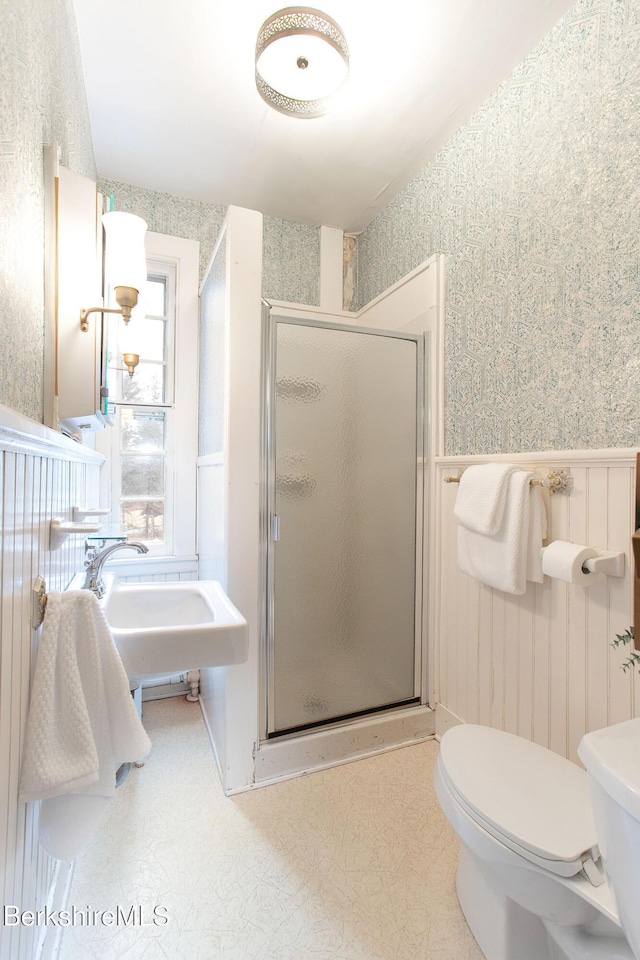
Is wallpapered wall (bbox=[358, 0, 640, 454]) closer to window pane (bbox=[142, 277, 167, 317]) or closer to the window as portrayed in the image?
the window

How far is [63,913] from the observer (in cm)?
106

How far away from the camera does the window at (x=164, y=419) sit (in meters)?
2.40

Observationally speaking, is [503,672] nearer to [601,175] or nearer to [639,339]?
[639,339]

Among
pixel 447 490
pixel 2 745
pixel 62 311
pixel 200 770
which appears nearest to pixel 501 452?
pixel 447 490

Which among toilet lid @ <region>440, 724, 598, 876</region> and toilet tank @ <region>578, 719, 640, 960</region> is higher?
toilet tank @ <region>578, 719, 640, 960</region>

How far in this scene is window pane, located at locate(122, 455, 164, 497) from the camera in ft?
7.86

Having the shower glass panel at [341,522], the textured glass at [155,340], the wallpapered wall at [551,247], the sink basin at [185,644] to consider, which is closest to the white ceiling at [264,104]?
the wallpapered wall at [551,247]

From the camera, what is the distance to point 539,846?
92cm

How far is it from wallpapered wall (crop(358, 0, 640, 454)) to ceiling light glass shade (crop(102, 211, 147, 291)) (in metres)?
1.26

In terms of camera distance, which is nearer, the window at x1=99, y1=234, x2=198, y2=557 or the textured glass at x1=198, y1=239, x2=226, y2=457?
the textured glass at x1=198, y1=239, x2=226, y2=457

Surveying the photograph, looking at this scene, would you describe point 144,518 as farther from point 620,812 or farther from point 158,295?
point 620,812

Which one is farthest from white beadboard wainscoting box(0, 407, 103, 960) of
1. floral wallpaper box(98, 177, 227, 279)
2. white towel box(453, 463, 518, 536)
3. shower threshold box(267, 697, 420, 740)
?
floral wallpaper box(98, 177, 227, 279)

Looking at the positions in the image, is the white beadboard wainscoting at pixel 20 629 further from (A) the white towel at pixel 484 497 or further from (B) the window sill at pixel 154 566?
(B) the window sill at pixel 154 566

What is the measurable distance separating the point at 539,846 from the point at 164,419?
2.30m
